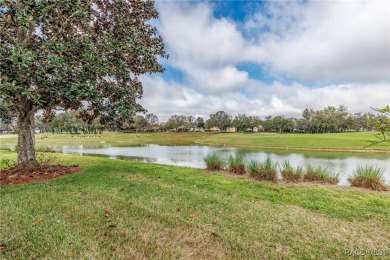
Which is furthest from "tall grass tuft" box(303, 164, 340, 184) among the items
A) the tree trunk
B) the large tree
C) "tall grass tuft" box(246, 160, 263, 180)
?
the tree trunk

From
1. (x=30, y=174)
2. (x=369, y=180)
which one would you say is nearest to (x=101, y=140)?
(x=30, y=174)

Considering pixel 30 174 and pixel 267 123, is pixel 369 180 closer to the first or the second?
pixel 30 174

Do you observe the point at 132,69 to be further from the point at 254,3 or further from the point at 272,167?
the point at 254,3

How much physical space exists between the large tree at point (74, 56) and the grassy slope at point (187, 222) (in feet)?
8.86

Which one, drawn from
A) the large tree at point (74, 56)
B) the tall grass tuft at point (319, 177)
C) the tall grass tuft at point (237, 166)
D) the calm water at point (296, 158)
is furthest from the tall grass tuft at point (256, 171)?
the calm water at point (296, 158)

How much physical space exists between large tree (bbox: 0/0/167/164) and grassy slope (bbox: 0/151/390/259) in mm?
2699

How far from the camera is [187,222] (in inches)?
159

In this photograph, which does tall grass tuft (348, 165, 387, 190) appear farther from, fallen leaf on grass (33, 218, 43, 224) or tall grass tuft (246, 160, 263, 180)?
fallen leaf on grass (33, 218, 43, 224)

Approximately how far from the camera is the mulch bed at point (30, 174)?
708 cm

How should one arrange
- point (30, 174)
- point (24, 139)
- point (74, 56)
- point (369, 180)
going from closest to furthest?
point (74, 56) → point (369, 180) → point (30, 174) → point (24, 139)

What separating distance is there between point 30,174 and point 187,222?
669 centimetres

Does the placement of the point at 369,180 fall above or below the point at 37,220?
below

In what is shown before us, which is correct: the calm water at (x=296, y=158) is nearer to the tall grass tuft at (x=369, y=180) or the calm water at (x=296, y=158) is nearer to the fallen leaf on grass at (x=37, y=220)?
the tall grass tuft at (x=369, y=180)

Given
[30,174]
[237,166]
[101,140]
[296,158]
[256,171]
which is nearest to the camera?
[30,174]
